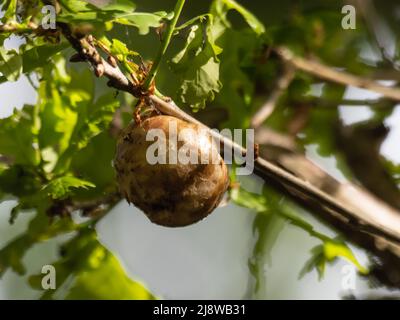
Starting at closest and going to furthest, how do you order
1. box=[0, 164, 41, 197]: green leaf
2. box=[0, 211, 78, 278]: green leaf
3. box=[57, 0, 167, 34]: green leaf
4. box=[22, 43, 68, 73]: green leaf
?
box=[57, 0, 167, 34]: green leaf → box=[22, 43, 68, 73]: green leaf → box=[0, 164, 41, 197]: green leaf → box=[0, 211, 78, 278]: green leaf

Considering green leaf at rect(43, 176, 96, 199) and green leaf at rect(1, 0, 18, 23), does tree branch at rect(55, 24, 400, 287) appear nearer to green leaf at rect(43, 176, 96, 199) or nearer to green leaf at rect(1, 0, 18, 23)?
green leaf at rect(1, 0, 18, 23)

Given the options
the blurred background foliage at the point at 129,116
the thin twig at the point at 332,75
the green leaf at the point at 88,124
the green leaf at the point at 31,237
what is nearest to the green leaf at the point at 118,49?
the blurred background foliage at the point at 129,116

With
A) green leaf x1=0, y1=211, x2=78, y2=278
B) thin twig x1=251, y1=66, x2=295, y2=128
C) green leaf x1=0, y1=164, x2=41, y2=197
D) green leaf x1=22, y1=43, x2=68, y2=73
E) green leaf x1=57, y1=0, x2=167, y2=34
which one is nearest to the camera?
green leaf x1=57, y1=0, x2=167, y2=34

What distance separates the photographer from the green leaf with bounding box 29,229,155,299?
1531mm

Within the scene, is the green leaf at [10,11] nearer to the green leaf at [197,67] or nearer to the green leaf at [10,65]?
the green leaf at [10,65]

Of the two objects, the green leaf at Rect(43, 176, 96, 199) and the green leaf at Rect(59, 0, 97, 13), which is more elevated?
the green leaf at Rect(59, 0, 97, 13)

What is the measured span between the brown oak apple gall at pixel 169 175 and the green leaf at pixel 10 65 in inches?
Answer: 7.4

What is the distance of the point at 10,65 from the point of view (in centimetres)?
119

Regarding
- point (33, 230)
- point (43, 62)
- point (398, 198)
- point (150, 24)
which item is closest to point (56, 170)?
point (33, 230)

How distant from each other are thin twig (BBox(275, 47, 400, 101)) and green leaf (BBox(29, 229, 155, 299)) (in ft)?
1.86

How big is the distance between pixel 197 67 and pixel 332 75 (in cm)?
66

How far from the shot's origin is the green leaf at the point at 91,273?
1.53m

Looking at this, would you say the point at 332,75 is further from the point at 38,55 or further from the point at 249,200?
the point at 38,55

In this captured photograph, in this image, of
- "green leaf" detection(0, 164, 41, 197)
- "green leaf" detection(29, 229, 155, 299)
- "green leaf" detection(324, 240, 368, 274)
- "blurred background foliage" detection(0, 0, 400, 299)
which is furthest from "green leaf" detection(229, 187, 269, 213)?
"green leaf" detection(0, 164, 41, 197)
